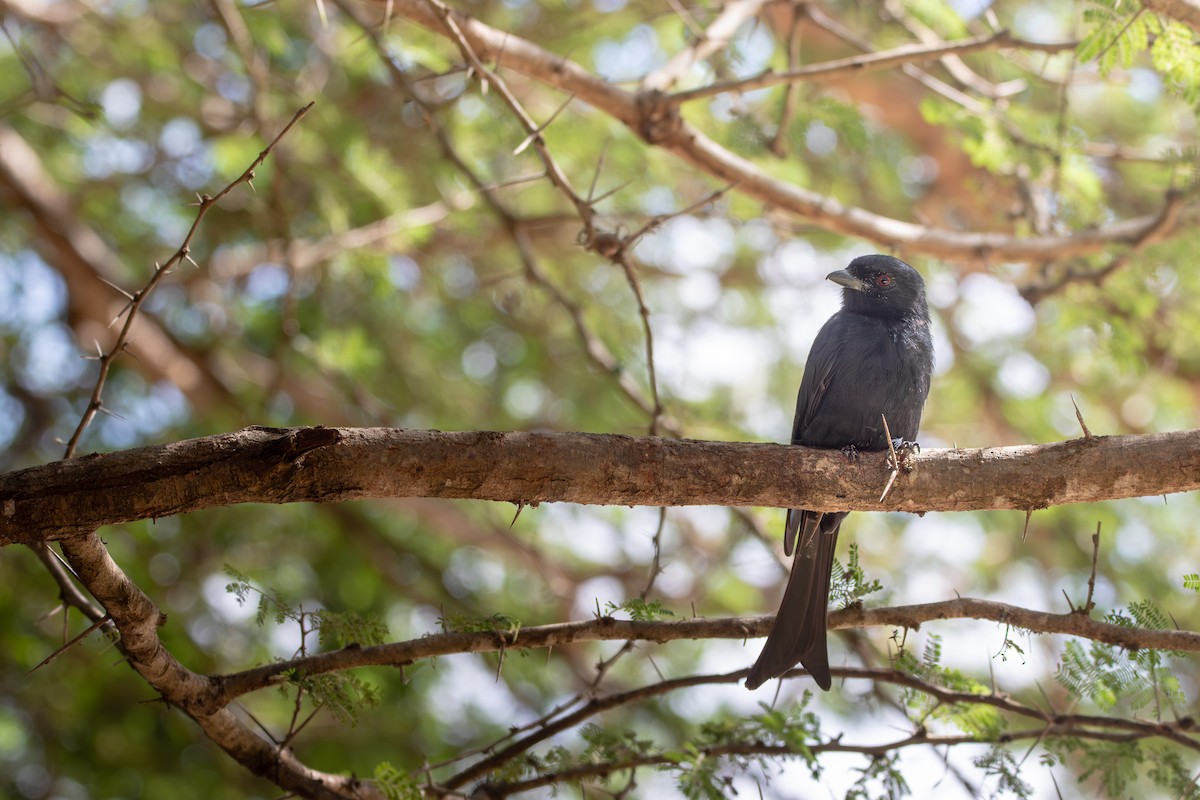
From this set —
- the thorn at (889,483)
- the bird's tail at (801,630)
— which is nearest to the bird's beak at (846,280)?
the bird's tail at (801,630)

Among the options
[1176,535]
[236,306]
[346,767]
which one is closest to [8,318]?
[236,306]

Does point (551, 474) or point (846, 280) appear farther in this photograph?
point (846, 280)

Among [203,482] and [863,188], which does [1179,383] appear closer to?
[863,188]

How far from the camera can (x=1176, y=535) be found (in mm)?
7891

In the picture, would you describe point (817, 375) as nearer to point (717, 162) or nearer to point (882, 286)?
point (882, 286)

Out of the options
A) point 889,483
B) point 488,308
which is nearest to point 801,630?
point 889,483

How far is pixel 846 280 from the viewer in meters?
4.97

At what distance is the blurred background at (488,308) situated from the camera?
19.2ft

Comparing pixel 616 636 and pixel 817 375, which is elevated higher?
pixel 817 375

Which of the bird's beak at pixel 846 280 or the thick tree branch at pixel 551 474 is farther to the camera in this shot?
the bird's beak at pixel 846 280

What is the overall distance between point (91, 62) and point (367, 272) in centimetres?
376

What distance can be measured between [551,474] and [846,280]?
252 centimetres

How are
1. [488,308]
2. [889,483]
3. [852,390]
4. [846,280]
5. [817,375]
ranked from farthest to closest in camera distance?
[488,308], [846,280], [817,375], [852,390], [889,483]

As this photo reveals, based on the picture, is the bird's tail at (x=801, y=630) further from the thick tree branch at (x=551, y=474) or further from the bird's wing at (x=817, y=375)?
the bird's wing at (x=817, y=375)
